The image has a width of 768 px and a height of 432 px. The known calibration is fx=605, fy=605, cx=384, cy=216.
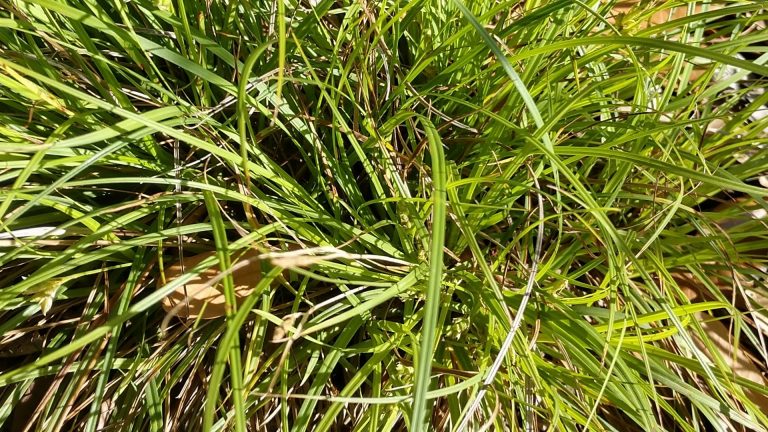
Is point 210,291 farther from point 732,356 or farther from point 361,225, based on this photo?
point 732,356


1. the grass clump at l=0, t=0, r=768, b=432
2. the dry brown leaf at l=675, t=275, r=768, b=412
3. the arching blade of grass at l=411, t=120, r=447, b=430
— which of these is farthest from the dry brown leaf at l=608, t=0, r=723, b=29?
the arching blade of grass at l=411, t=120, r=447, b=430

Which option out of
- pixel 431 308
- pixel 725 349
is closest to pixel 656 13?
pixel 725 349

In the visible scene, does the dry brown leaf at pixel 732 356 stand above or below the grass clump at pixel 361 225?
below

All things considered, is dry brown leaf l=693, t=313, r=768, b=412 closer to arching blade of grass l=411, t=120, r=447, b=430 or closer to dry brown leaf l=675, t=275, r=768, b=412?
dry brown leaf l=675, t=275, r=768, b=412

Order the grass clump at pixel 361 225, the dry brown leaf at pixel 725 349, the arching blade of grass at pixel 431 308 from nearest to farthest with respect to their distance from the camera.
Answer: the arching blade of grass at pixel 431 308 < the grass clump at pixel 361 225 < the dry brown leaf at pixel 725 349

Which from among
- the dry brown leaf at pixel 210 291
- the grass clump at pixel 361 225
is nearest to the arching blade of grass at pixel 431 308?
the grass clump at pixel 361 225

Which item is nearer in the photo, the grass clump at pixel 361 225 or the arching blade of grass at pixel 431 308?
the arching blade of grass at pixel 431 308

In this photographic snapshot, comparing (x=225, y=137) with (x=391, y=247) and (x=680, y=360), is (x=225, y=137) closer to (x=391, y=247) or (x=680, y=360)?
(x=391, y=247)

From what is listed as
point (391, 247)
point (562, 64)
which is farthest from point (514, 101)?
point (391, 247)

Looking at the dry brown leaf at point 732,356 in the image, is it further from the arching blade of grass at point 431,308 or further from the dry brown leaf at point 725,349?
the arching blade of grass at point 431,308
